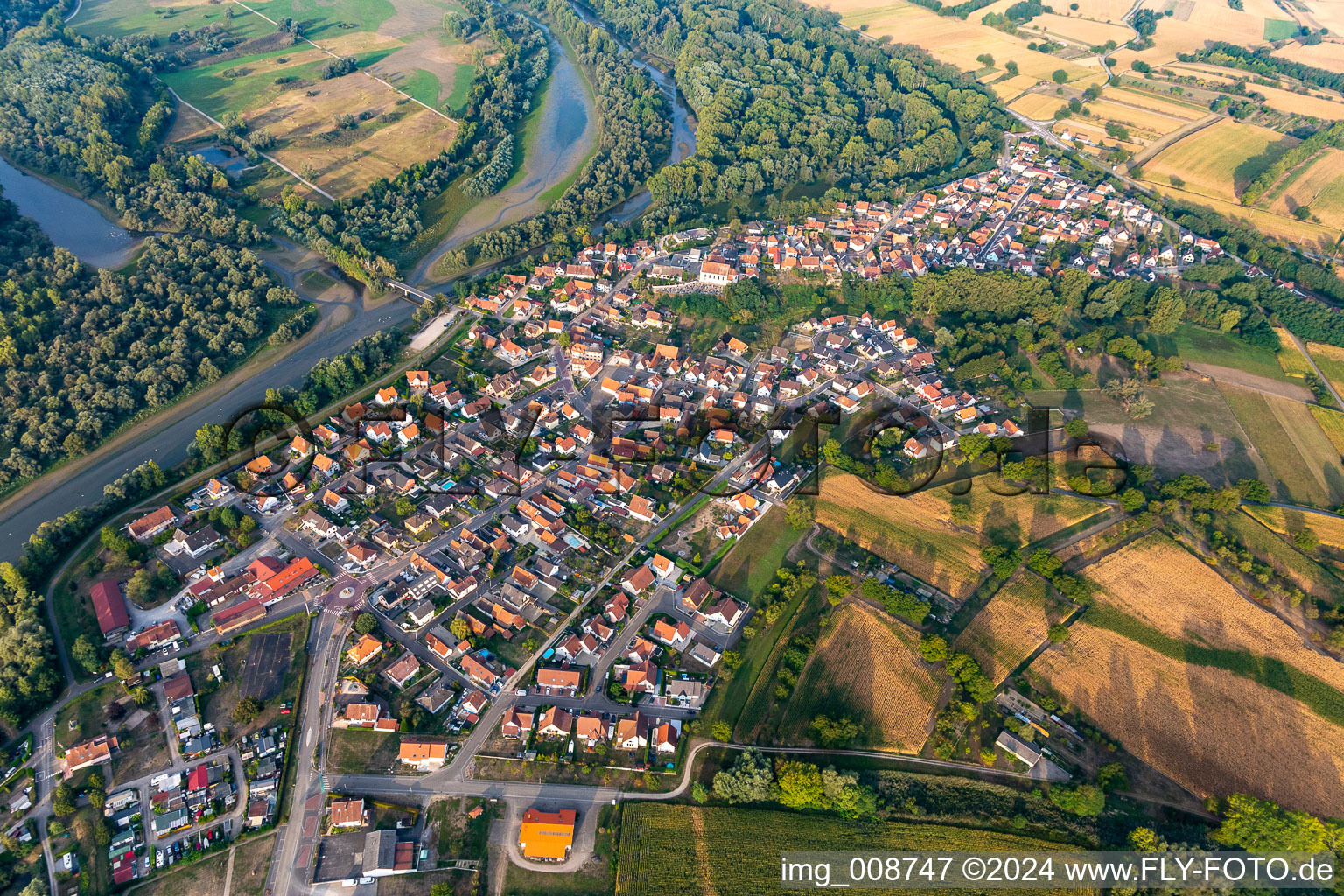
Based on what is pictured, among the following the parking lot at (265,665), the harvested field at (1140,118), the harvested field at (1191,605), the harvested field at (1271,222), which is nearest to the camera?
the parking lot at (265,665)

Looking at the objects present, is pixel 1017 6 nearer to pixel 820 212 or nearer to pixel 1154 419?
pixel 820 212

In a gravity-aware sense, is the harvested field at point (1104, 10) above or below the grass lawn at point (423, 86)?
above

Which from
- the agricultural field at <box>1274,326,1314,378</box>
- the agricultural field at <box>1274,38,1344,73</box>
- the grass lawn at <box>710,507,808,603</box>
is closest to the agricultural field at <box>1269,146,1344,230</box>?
the agricultural field at <box>1274,326,1314,378</box>

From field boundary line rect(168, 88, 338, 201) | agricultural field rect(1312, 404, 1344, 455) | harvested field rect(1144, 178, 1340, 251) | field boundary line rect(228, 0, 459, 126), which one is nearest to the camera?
agricultural field rect(1312, 404, 1344, 455)

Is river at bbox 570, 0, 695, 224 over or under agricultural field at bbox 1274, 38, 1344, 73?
under

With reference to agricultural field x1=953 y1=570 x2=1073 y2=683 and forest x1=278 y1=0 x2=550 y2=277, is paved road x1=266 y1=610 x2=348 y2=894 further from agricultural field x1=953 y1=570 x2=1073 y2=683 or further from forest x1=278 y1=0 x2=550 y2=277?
forest x1=278 y1=0 x2=550 y2=277

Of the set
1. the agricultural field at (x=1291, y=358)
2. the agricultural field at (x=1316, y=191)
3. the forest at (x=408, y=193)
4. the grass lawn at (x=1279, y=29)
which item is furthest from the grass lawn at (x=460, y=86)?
the grass lawn at (x=1279, y=29)

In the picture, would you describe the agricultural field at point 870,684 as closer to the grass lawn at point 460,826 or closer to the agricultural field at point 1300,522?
the grass lawn at point 460,826
